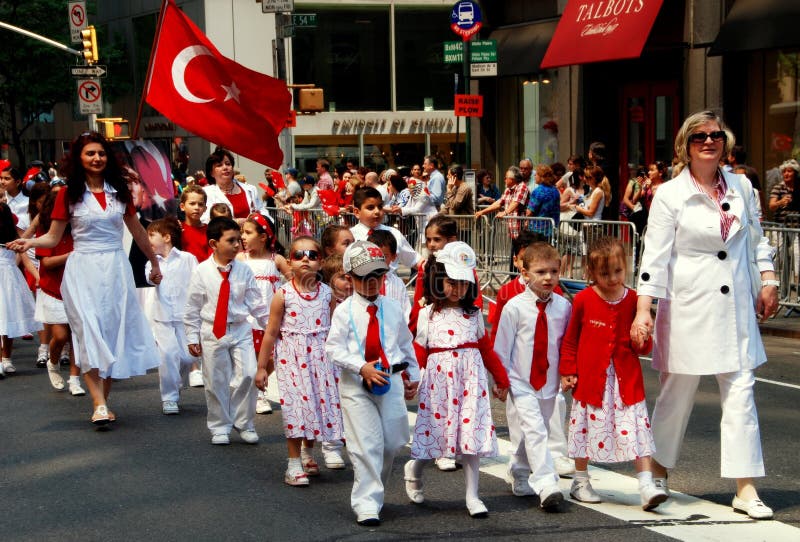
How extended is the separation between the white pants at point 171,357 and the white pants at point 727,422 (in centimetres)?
438

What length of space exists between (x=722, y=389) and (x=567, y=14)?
679 inches

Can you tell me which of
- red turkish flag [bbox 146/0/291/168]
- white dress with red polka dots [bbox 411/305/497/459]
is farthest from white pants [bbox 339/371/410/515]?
red turkish flag [bbox 146/0/291/168]

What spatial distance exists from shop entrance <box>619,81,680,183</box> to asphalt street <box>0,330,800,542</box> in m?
13.2

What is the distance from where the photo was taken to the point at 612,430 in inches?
244

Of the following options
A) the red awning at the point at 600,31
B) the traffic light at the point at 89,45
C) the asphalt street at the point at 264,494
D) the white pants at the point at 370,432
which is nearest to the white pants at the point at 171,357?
the asphalt street at the point at 264,494

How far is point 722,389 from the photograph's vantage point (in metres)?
6.24

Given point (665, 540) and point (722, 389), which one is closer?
point (665, 540)

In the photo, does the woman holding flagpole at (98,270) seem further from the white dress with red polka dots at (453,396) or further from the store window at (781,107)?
the store window at (781,107)

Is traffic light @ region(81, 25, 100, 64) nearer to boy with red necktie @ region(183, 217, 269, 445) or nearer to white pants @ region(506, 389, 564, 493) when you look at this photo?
boy with red necktie @ region(183, 217, 269, 445)

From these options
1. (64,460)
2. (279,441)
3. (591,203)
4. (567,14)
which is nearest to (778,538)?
(279,441)

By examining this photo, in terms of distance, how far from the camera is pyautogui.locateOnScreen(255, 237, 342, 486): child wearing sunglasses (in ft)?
22.9

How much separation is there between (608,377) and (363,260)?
143 centimetres

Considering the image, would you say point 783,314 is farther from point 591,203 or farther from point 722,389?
point 722,389

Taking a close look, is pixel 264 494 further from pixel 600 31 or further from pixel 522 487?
pixel 600 31
